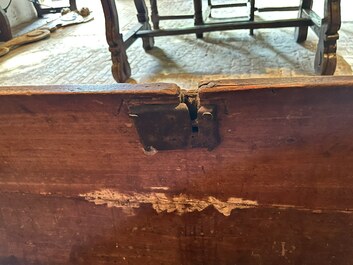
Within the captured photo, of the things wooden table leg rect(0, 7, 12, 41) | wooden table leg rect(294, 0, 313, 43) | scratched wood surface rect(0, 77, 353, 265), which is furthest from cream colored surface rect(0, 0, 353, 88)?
scratched wood surface rect(0, 77, 353, 265)

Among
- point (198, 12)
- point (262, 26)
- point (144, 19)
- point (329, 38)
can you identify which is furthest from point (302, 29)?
point (144, 19)

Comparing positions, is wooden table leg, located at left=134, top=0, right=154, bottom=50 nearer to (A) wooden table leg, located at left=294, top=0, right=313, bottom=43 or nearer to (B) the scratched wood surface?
(A) wooden table leg, located at left=294, top=0, right=313, bottom=43

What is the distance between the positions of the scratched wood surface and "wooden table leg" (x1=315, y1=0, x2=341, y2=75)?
52 cm

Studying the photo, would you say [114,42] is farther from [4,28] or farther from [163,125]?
[4,28]

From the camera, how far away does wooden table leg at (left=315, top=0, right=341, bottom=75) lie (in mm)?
1048

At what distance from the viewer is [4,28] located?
177 centimetres

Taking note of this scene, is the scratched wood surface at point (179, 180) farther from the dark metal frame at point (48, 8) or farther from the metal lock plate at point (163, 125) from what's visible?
the dark metal frame at point (48, 8)

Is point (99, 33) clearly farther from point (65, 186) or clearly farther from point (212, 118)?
point (212, 118)

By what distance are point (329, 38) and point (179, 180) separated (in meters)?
0.71

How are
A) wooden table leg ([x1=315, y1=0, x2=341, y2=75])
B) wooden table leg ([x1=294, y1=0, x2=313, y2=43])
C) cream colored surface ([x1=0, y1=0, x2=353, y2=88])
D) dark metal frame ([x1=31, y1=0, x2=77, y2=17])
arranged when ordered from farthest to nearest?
dark metal frame ([x1=31, y1=0, x2=77, y2=17]), wooden table leg ([x1=294, y1=0, x2=313, y2=43]), cream colored surface ([x1=0, y1=0, x2=353, y2=88]), wooden table leg ([x1=315, y1=0, x2=341, y2=75])

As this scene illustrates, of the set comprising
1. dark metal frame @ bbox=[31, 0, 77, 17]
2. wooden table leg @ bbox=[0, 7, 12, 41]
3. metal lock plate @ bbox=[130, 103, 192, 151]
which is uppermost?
metal lock plate @ bbox=[130, 103, 192, 151]

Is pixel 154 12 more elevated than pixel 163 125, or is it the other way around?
pixel 163 125

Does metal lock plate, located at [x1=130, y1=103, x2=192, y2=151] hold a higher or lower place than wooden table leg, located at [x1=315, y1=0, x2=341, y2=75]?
higher

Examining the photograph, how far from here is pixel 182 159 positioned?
68 centimetres
